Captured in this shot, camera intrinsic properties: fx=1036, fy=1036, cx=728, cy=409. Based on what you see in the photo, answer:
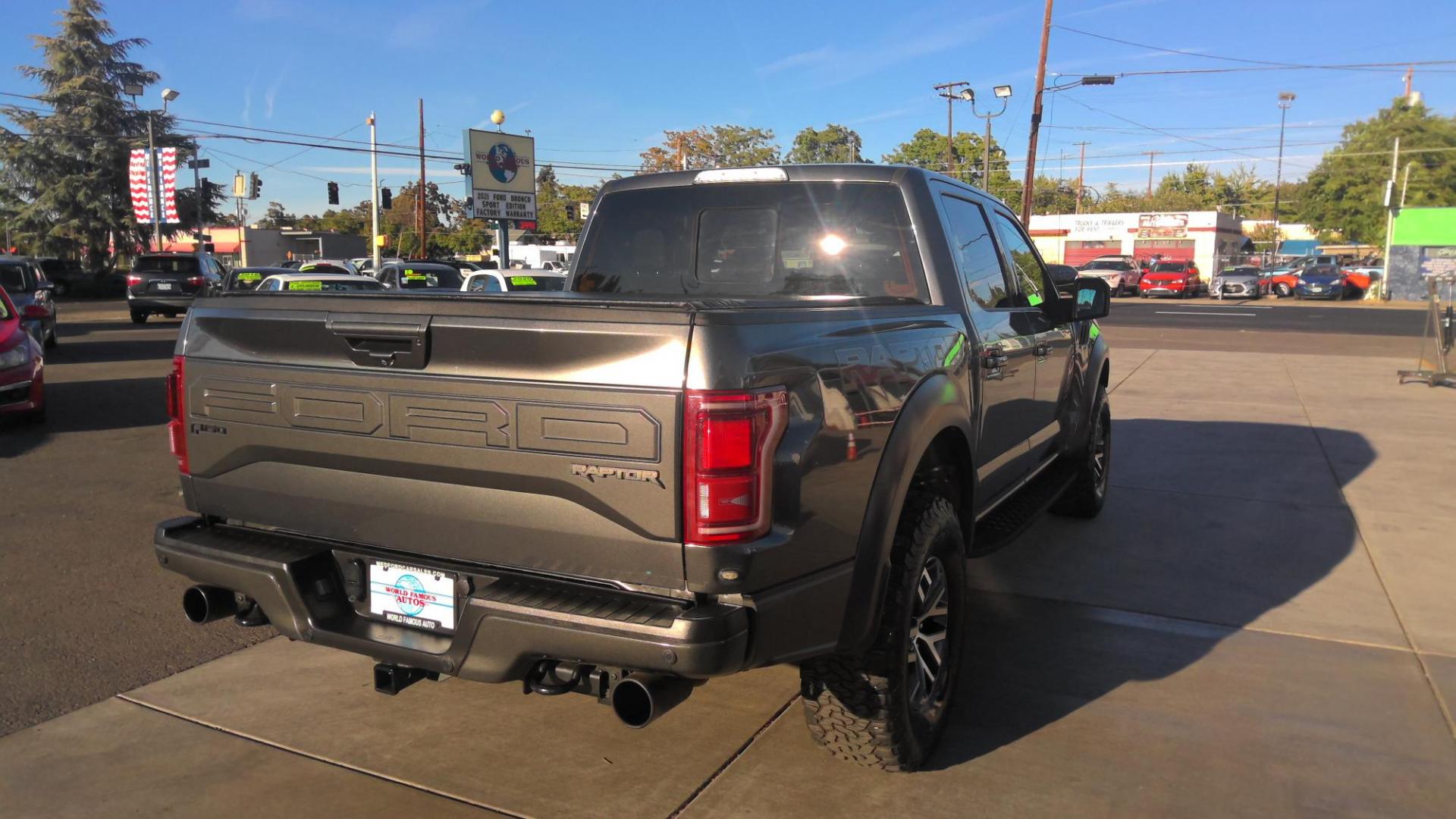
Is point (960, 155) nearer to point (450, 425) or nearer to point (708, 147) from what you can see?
point (708, 147)

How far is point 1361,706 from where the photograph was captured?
392cm

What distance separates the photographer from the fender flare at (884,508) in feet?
9.51

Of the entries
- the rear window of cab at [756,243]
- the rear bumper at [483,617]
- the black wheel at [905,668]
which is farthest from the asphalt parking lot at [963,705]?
the rear window of cab at [756,243]

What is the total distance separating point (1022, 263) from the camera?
5.28 meters

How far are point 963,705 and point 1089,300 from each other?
2587 mm

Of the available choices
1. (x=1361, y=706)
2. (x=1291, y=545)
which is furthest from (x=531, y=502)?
(x=1291, y=545)

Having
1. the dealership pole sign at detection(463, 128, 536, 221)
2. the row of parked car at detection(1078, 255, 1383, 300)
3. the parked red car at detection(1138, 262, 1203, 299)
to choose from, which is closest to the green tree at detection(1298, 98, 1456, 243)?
the row of parked car at detection(1078, 255, 1383, 300)

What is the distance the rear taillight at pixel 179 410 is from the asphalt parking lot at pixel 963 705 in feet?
3.37

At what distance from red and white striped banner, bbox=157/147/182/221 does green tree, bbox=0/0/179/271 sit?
579 inches

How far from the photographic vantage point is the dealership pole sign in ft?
76.8

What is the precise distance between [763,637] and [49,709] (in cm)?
287

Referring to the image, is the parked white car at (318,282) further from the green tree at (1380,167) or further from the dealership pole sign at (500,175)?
the green tree at (1380,167)

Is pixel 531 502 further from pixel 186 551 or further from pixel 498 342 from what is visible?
pixel 186 551

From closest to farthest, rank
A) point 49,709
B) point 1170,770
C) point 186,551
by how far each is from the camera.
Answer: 1. point 186,551
2. point 1170,770
3. point 49,709
